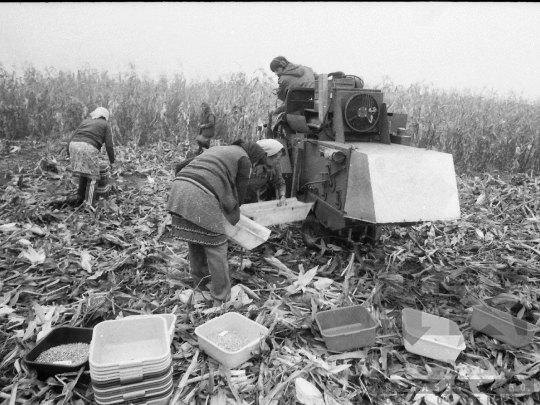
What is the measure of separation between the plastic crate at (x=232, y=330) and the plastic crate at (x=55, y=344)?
0.88m

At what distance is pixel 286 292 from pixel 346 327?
78cm

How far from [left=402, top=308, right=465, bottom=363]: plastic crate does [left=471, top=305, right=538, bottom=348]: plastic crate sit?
340 mm

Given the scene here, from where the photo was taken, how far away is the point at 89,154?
5.84 metres

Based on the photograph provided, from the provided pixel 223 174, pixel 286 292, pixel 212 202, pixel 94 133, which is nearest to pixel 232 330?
pixel 286 292

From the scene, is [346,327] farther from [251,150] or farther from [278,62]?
[278,62]

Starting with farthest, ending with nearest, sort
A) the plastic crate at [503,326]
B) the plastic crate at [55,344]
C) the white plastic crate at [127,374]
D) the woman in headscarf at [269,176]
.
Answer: the woman in headscarf at [269,176] → the plastic crate at [503,326] → the plastic crate at [55,344] → the white plastic crate at [127,374]

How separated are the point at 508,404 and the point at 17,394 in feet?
11.5

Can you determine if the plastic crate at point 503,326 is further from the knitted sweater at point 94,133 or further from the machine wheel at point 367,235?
the knitted sweater at point 94,133

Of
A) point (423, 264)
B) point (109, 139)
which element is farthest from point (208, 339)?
point (109, 139)

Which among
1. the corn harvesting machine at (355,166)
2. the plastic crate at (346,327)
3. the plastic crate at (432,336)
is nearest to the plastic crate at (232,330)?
the plastic crate at (346,327)

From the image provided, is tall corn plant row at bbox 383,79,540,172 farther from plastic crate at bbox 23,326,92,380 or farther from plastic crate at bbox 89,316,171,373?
plastic crate at bbox 23,326,92,380

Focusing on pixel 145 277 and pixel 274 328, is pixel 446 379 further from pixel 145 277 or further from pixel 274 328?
pixel 145 277

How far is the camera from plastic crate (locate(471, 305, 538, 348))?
3357mm

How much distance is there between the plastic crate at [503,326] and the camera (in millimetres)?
3357
